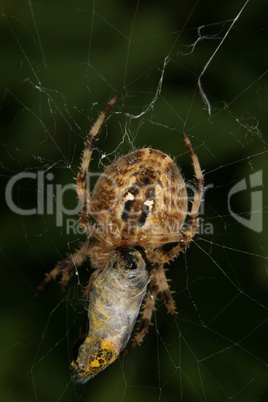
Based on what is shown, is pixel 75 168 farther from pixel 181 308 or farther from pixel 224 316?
pixel 224 316

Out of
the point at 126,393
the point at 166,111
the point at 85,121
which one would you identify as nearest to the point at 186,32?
the point at 166,111

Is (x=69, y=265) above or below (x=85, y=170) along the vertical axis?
below

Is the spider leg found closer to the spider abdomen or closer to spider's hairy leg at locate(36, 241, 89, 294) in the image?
the spider abdomen

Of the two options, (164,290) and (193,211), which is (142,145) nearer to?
(193,211)

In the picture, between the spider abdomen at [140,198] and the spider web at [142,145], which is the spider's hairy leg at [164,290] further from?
the spider abdomen at [140,198]

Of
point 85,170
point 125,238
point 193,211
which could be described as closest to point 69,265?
point 125,238

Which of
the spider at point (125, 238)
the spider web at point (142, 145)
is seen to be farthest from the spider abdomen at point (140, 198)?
the spider web at point (142, 145)

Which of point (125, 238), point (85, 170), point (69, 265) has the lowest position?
point (69, 265)
